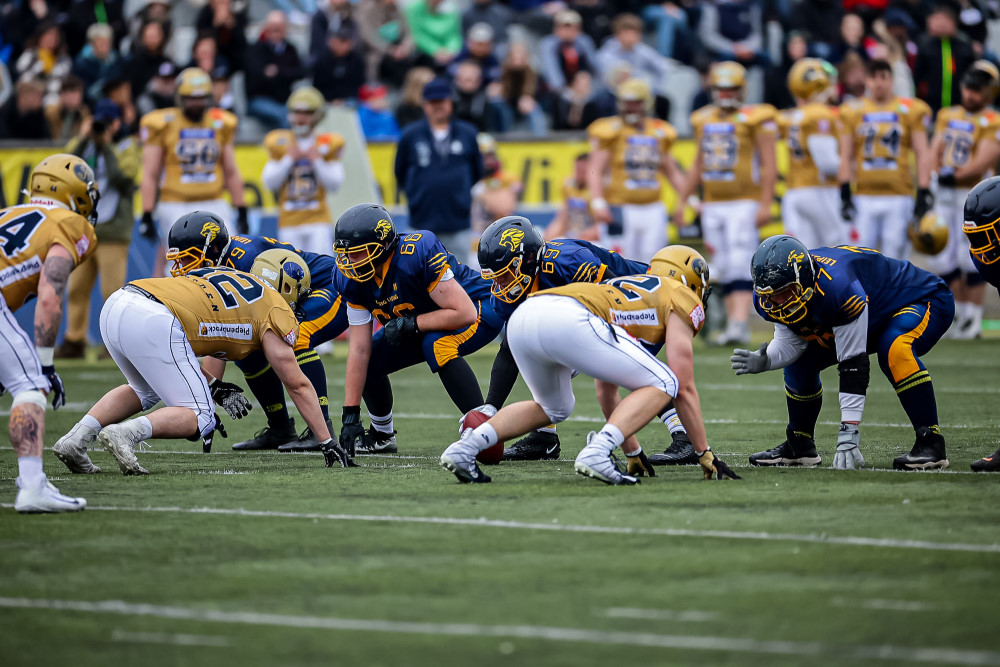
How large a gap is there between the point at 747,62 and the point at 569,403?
12216mm

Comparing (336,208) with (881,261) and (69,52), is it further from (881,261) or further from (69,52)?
(881,261)

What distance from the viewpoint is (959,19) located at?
58.8 ft

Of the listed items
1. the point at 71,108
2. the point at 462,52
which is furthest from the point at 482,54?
the point at 71,108

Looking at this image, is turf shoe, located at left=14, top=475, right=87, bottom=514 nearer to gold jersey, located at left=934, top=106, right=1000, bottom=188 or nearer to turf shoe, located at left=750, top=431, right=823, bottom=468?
turf shoe, located at left=750, top=431, right=823, bottom=468

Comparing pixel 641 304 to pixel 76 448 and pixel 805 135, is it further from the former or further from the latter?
pixel 805 135

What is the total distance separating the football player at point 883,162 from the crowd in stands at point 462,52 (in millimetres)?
1624

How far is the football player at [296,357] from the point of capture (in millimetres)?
8898

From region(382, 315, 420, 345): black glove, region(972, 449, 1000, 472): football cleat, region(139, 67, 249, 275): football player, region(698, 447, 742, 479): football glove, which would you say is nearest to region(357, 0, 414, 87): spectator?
region(139, 67, 249, 275): football player

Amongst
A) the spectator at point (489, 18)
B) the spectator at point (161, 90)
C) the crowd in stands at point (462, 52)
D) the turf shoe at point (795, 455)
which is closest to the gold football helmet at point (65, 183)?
the turf shoe at point (795, 455)

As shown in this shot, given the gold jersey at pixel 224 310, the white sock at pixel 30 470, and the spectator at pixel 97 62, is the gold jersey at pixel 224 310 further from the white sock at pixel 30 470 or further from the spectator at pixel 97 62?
the spectator at pixel 97 62

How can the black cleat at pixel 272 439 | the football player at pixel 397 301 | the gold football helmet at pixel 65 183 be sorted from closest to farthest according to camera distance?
the gold football helmet at pixel 65 183, the football player at pixel 397 301, the black cleat at pixel 272 439

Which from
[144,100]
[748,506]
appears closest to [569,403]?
[748,506]

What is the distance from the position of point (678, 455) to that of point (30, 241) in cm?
343

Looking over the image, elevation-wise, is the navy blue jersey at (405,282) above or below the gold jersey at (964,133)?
below
